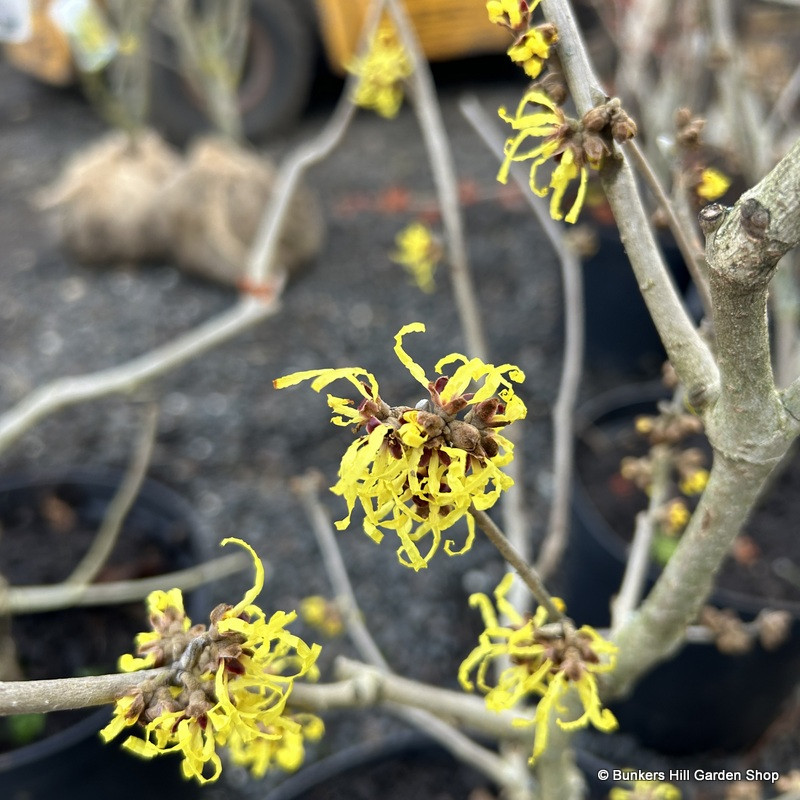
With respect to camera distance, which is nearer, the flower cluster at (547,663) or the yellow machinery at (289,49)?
the flower cluster at (547,663)

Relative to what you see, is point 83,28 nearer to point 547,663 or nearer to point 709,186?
point 709,186

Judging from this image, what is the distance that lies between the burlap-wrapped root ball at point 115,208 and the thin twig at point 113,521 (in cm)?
150

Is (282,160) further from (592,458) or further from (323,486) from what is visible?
(592,458)

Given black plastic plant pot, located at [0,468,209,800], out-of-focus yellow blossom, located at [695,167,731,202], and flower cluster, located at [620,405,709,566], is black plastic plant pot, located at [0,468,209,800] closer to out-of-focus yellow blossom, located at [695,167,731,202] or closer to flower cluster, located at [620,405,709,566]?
flower cluster, located at [620,405,709,566]

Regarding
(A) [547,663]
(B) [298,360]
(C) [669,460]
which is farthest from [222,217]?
(A) [547,663]

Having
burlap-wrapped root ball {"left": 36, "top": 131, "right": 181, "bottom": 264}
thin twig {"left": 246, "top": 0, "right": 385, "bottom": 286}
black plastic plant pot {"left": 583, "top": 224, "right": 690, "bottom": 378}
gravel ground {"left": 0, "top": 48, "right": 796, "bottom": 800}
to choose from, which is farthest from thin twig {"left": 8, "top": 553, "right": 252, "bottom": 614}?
burlap-wrapped root ball {"left": 36, "top": 131, "right": 181, "bottom": 264}

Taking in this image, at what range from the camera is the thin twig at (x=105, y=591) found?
1.30 m

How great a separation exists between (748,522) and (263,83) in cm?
334

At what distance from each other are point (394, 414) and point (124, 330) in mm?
2566

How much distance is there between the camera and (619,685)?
0.70 meters

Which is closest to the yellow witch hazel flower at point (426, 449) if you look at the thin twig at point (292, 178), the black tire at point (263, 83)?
the thin twig at point (292, 178)

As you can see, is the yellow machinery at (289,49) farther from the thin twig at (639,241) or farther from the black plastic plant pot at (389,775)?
the thin twig at (639,241)

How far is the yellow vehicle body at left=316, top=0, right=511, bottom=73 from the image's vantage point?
3748 millimetres

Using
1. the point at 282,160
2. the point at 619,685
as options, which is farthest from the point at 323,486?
the point at 282,160
